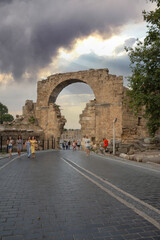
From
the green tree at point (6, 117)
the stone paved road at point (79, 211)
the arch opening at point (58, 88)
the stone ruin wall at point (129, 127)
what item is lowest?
the stone paved road at point (79, 211)

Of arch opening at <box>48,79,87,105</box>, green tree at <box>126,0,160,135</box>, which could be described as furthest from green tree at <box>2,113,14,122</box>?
green tree at <box>126,0,160,135</box>

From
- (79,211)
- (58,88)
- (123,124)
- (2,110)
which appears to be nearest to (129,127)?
(123,124)

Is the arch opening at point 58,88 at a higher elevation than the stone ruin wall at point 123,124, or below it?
higher

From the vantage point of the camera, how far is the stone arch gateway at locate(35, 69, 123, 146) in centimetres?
2781

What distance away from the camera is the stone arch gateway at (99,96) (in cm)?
2781

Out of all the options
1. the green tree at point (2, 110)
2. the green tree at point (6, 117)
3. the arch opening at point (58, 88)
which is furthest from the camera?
the green tree at point (2, 110)

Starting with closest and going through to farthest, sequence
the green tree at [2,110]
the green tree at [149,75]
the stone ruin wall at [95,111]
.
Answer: the green tree at [149,75], the stone ruin wall at [95,111], the green tree at [2,110]

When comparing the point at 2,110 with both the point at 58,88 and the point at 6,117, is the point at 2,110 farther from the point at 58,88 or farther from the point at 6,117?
the point at 58,88

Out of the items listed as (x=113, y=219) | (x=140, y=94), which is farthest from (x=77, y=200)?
(x=140, y=94)

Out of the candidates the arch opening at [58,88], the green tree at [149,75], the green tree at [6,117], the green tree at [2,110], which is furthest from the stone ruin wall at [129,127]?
the green tree at [2,110]

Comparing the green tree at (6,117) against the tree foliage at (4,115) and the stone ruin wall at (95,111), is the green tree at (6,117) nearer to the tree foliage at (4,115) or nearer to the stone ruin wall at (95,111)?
the tree foliage at (4,115)

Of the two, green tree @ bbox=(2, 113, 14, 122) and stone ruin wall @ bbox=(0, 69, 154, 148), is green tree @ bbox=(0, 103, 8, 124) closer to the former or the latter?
green tree @ bbox=(2, 113, 14, 122)

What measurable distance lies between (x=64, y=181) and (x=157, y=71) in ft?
28.3

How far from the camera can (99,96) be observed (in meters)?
28.9
